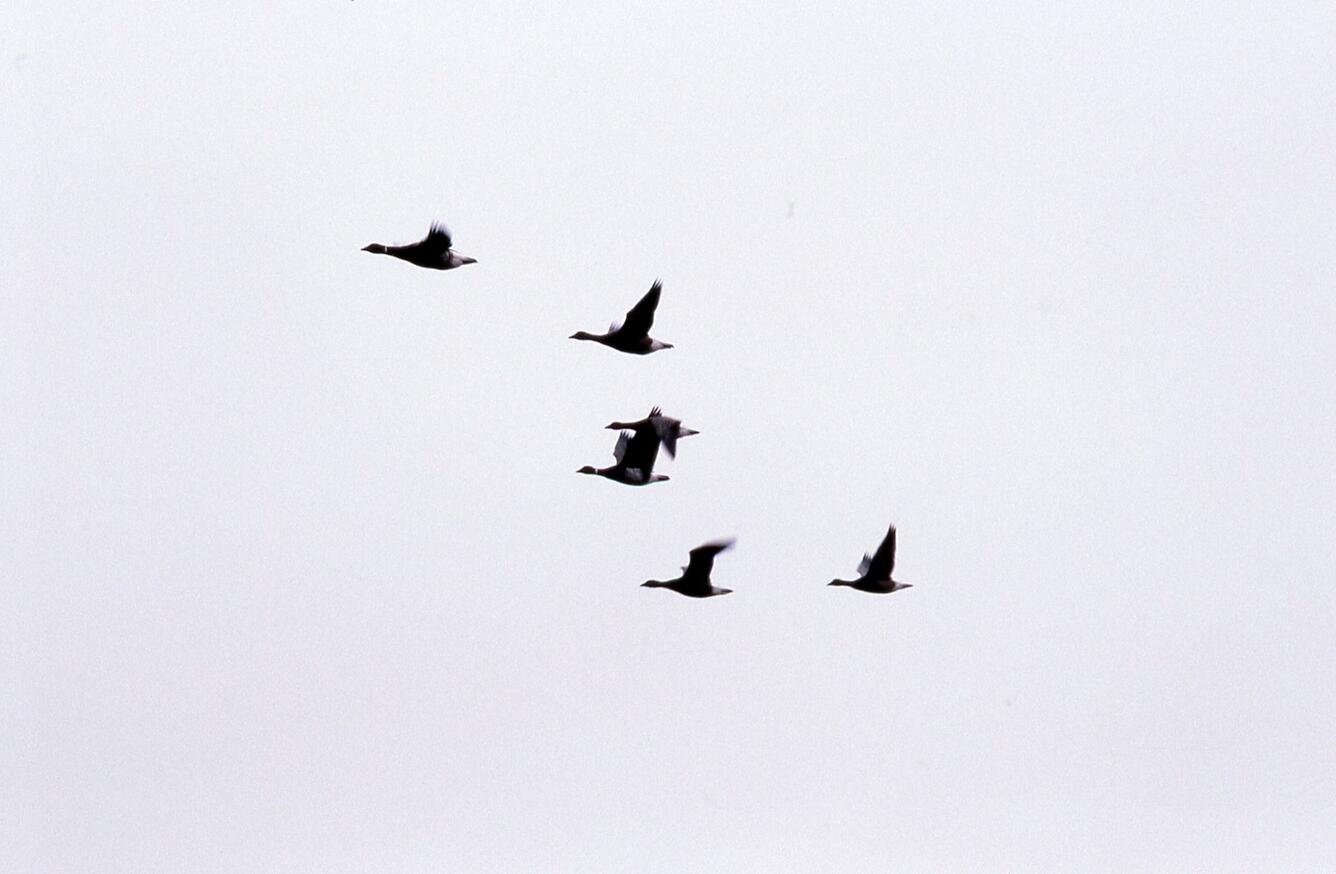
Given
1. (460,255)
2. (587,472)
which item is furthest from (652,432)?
(460,255)

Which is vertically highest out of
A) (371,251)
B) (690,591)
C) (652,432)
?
(371,251)

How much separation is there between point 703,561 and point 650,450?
100 inches

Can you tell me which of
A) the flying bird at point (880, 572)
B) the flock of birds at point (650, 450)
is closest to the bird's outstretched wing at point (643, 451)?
the flock of birds at point (650, 450)

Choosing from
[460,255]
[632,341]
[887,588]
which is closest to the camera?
[460,255]

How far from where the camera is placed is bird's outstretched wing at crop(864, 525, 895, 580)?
48250mm

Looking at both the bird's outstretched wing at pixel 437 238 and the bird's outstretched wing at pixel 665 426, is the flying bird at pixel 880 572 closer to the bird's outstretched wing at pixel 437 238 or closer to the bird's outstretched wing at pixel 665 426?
the bird's outstretched wing at pixel 665 426

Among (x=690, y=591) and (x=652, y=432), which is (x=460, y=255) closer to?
(x=652, y=432)

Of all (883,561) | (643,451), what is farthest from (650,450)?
(883,561)

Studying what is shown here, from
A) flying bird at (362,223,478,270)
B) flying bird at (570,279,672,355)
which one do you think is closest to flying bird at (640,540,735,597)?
flying bird at (570,279,672,355)

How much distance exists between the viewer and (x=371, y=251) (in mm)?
42750

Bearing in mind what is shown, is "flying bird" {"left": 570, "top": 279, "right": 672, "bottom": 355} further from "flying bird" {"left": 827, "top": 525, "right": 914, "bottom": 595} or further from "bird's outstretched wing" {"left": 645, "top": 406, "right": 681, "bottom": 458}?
"flying bird" {"left": 827, "top": 525, "right": 914, "bottom": 595}

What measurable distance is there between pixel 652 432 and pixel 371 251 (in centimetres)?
673

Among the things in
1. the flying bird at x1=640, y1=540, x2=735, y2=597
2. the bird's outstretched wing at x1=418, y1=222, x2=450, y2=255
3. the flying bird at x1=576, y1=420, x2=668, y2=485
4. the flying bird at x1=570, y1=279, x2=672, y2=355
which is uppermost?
the bird's outstretched wing at x1=418, y1=222, x2=450, y2=255

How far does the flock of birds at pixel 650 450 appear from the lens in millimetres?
44531
